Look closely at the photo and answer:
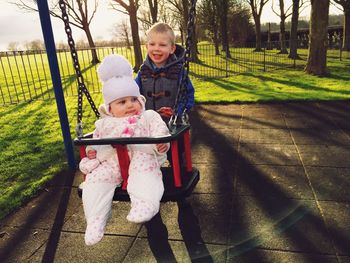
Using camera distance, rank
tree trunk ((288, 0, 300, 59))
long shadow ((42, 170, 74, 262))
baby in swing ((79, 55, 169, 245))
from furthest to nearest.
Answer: tree trunk ((288, 0, 300, 59))
long shadow ((42, 170, 74, 262))
baby in swing ((79, 55, 169, 245))

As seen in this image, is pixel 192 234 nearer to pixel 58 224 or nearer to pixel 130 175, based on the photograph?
pixel 130 175

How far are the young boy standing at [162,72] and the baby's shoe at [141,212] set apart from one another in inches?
39.2

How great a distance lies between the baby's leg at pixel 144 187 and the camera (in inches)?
82.8

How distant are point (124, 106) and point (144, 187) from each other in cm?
62

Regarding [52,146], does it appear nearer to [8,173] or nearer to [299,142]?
[8,173]

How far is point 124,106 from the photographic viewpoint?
2.45m

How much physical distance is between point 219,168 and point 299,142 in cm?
153

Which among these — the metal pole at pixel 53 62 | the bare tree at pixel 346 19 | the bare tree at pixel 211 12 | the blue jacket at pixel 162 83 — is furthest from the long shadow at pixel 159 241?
the bare tree at pixel 211 12

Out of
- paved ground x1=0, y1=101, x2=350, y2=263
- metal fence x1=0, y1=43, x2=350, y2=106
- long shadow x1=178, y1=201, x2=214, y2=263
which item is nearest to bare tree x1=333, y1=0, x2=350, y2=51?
metal fence x1=0, y1=43, x2=350, y2=106

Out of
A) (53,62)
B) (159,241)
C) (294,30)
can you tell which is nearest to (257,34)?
(294,30)

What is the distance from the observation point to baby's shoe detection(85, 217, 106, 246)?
6.85 ft

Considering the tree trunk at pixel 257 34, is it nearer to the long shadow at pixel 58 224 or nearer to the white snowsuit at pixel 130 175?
the long shadow at pixel 58 224

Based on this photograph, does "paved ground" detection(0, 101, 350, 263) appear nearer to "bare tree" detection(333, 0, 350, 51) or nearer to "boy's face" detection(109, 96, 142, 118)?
"boy's face" detection(109, 96, 142, 118)

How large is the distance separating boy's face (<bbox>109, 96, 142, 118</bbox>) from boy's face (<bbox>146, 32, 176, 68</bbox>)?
670mm
